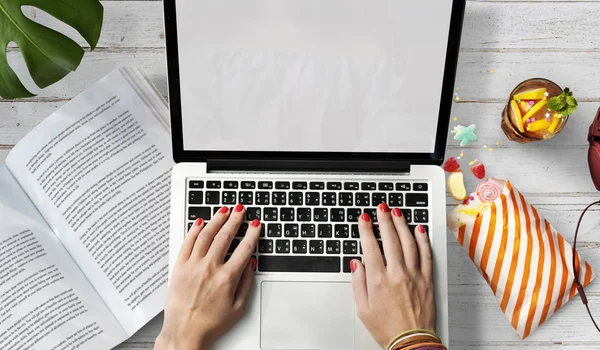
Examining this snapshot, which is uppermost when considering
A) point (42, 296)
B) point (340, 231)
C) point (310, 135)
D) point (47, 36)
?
point (47, 36)

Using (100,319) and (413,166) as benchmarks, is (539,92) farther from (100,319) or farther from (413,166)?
(100,319)

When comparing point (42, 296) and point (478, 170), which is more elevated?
point (478, 170)

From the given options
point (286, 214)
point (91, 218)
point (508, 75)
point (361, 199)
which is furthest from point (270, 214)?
point (508, 75)

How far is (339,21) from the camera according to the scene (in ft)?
2.42

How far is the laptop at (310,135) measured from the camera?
0.74 meters

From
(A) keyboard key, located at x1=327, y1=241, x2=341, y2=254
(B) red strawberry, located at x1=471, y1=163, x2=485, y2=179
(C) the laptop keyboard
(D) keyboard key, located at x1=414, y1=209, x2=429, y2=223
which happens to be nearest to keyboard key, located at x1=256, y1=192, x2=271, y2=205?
(C) the laptop keyboard

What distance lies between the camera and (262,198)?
0.78 m

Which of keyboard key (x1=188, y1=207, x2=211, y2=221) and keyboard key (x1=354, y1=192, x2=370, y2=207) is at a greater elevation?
keyboard key (x1=354, y1=192, x2=370, y2=207)

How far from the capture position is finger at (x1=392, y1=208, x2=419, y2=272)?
30.4 inches

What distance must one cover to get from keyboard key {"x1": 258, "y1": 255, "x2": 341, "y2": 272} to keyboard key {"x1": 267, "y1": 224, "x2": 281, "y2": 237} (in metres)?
0.03

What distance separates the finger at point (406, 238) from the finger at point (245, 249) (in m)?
0.19

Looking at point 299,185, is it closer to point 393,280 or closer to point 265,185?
point 265,185

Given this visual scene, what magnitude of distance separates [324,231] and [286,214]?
56mm

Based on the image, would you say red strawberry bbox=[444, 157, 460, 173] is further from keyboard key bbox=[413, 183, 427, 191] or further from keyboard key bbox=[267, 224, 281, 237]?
keyboard key bbox=[267, 224, 281, 237]
